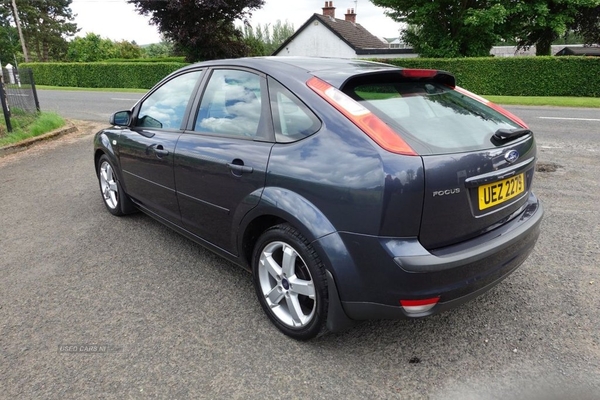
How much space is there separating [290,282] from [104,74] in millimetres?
28519

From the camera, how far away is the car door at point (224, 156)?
103 inches

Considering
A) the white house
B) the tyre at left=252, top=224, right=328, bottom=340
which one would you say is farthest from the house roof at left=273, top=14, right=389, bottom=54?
the tyre at left=252, top=224, right=328, bottom=340

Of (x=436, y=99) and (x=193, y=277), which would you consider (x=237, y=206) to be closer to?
(x=193, y=277)

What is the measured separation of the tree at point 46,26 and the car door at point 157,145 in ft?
210

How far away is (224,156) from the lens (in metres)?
2.79

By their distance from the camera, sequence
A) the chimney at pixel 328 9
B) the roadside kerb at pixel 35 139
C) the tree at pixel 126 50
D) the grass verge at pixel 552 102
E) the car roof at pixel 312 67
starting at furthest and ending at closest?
the tree at pixel 126 50 < the chimney at pixel 328 9 < the grass verge at pixel 552 102 < the roadside kerb at pixel 35 139 < the car roof at pixel 312 67

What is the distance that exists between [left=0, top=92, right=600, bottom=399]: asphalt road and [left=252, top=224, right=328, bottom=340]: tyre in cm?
13

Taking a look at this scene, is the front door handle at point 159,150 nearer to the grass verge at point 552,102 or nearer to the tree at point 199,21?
the grass verge at point 552,102

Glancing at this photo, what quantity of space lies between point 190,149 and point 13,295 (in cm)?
168

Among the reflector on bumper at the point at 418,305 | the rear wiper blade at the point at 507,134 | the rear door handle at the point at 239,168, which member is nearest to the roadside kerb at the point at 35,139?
the rear door handle at the point at 239,168

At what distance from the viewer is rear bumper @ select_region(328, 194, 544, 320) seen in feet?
6.67

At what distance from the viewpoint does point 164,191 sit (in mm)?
3512

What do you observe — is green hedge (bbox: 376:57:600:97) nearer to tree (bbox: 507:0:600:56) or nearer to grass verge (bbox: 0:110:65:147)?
tree (bbox: 507:0:600:56)

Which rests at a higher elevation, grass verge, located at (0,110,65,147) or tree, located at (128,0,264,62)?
tree, located at (128,0,264,62)
